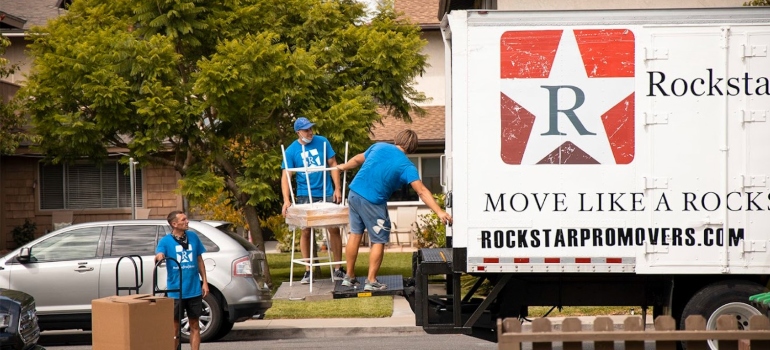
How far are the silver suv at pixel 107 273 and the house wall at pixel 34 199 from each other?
15491mm

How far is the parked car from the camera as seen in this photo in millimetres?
9195

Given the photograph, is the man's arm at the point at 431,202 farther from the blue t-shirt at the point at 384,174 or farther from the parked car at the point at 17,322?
the parked car at the point at 17,322

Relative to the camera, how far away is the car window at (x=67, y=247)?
12.6 meters

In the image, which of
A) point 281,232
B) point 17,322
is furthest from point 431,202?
point 281,232

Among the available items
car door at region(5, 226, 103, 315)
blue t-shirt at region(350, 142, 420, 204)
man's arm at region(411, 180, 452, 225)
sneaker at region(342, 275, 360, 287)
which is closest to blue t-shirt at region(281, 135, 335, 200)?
blue t-shirt at region(350, 142, 420, 204)

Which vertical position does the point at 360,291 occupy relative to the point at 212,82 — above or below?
below

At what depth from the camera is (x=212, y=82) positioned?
17.0 meters

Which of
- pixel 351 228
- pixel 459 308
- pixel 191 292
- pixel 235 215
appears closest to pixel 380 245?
pixel 351 228

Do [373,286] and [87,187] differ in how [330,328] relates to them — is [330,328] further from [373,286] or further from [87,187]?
[87,187]

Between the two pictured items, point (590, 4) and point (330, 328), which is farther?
point (590, 4)

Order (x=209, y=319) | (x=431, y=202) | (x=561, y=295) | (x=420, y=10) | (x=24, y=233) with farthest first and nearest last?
(x=420, y=10) → (x=24, y=233) → (x=209, y=319) → (x=431, y=202) → (x=561, y=295)

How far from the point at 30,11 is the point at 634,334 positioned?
2797 centimetres

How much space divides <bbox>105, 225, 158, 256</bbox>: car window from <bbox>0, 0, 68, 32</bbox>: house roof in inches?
690

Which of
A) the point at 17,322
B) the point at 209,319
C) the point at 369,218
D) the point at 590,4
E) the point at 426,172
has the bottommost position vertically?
the point at 209,319
